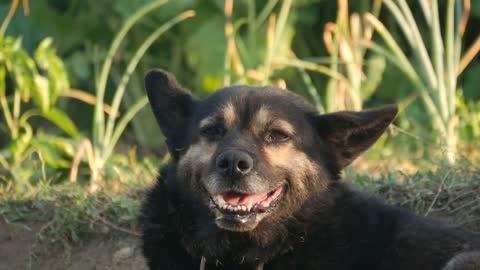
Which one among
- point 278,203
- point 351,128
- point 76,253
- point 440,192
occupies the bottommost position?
point 76,253

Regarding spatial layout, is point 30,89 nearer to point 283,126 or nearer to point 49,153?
point 49,153

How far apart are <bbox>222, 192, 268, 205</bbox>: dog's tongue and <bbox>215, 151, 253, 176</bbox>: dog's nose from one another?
0.56 ft

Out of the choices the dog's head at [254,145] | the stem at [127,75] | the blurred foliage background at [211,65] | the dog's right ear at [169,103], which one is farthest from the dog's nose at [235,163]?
the stem at [127,75]

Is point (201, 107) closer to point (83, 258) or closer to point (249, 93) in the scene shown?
point (249, 93)

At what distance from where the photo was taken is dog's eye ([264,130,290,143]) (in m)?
5.11

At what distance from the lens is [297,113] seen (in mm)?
5258

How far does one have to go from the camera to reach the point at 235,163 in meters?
4.88

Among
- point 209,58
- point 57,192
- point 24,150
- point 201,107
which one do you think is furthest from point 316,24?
point 201,107

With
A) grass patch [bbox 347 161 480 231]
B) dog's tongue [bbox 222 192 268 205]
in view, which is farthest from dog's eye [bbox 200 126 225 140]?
grass patch [bbox 347 161 480 231]

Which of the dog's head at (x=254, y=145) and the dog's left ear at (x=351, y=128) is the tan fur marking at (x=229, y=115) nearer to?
the dog's head at (x=254, y=145)

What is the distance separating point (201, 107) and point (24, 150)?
2.71m

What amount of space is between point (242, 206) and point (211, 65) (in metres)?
5.51

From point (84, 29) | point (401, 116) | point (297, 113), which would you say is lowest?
point (401, 116)

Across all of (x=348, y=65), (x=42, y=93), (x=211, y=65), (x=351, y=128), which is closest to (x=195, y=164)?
(x=351, y=128)
